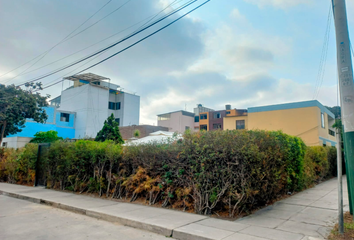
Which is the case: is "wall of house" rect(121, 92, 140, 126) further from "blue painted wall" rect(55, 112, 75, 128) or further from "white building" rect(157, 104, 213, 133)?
"blue painted wall" rect(55, 112, 75, 128)

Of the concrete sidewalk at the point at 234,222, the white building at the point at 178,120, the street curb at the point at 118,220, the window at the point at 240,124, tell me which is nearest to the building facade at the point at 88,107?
the white building at the point at 178,120

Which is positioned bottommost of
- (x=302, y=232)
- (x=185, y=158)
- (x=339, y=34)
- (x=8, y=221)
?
(x=8, y=221)

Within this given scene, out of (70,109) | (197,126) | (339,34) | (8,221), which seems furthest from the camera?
(197,126)

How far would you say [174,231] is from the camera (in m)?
5.27

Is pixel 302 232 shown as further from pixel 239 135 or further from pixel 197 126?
pixel 197 126

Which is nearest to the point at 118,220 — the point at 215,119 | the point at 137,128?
the point at 137,128

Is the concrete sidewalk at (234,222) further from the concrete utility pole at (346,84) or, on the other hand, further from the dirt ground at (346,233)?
the concrete utility pole at (346,84)

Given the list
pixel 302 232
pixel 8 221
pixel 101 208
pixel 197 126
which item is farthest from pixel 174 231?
pixel 197 126

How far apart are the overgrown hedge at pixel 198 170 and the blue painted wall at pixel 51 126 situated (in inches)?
1218

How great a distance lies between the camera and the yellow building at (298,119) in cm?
2512

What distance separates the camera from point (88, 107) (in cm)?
4684

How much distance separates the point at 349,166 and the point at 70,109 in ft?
168

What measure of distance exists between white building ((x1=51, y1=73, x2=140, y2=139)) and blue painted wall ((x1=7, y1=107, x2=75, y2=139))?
1.18m

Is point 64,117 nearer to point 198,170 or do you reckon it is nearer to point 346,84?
point 198,170
